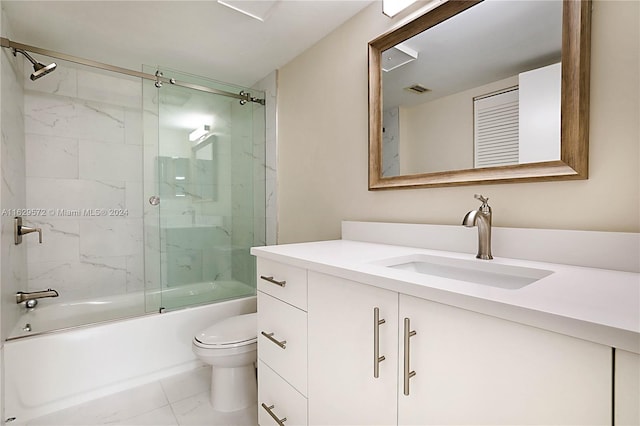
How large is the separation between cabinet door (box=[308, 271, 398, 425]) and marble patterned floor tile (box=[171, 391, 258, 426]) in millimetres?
690

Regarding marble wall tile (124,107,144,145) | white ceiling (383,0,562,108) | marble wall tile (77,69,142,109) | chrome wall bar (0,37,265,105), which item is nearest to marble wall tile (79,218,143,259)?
marble wall tile (124,107,144,145)

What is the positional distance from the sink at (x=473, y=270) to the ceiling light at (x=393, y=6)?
3.81 ft

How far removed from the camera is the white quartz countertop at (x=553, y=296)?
492 mm

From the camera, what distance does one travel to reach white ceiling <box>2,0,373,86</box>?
5.69 feet

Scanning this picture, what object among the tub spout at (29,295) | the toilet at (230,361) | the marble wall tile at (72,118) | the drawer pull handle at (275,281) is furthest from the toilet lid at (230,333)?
the marble wall tile at (72,118)

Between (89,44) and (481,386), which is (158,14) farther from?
(481,386)

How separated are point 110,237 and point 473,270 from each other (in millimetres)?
2675

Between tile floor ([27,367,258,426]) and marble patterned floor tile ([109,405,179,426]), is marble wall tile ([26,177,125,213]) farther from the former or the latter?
marble patterned floor tile ([109,405,179,426])

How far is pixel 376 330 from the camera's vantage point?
82 cm

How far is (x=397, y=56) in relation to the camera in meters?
1.55

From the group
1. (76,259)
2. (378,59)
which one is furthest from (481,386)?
(76,259)

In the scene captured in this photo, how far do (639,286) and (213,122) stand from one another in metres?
2.37

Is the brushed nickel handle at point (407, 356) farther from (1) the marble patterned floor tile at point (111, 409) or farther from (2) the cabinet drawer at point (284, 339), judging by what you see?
(1) the marble patterned floor tile at point (111, 409)

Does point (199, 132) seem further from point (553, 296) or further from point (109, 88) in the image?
point (553, 296)
